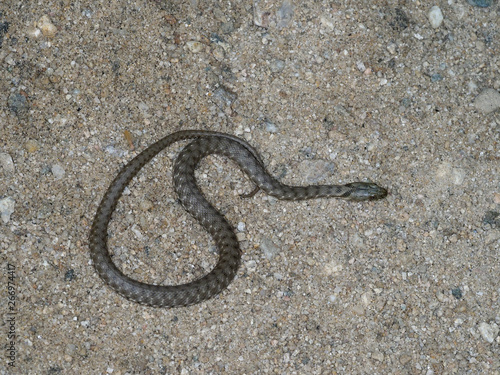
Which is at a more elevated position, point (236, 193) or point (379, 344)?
point (236, 193)

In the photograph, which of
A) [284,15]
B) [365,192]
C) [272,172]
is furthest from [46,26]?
[365,192]

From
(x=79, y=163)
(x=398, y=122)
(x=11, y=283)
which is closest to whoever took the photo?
(x=11, y=283)

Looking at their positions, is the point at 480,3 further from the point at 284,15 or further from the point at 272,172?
the point at 272,172

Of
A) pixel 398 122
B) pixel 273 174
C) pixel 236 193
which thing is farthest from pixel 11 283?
pixel 398 122

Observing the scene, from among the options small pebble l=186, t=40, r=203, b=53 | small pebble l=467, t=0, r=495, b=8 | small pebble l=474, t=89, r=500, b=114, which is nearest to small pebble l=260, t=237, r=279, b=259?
small pebble l=186, t=40, r=203, b=53

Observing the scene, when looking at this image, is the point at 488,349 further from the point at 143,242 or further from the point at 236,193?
the point at 143,242

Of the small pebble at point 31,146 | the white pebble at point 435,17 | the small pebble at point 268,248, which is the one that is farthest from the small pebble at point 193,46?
the white pebble at point 435,17

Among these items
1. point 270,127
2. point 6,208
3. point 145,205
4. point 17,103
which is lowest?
point 6,208
